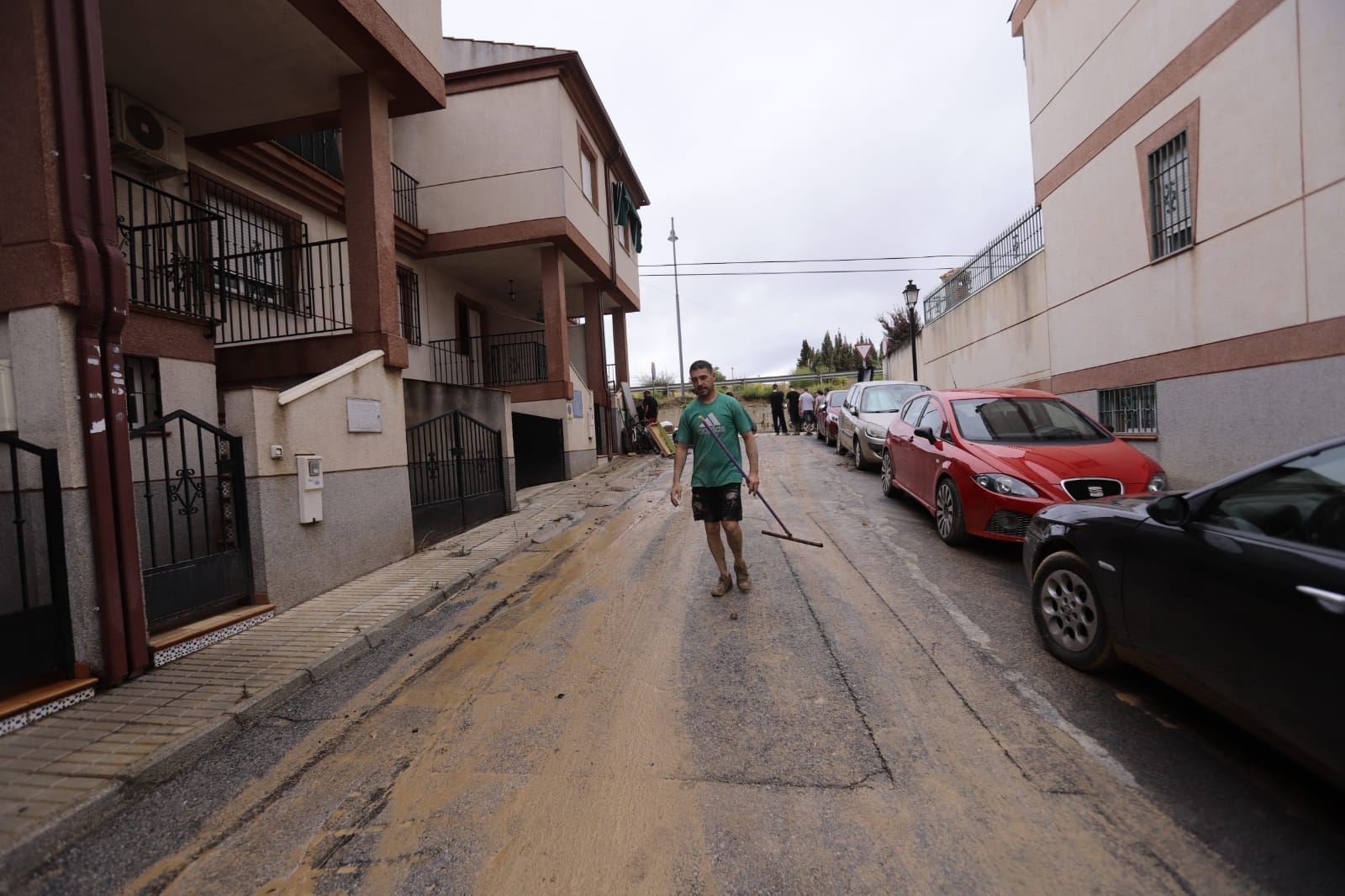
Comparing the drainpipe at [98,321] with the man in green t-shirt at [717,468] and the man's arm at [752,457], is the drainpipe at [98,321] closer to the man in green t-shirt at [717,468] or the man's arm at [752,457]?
the man in green t-shirt at [717,468]

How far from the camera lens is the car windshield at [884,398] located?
12.4 m

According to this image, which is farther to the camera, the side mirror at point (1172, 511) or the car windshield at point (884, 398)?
the car windshield at point (884, 398)

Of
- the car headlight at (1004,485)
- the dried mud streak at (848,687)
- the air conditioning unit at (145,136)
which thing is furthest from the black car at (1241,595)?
the air conditioning unit at (145,136)

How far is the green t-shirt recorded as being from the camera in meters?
5.31

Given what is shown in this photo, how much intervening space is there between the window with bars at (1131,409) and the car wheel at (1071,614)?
7.27 meters

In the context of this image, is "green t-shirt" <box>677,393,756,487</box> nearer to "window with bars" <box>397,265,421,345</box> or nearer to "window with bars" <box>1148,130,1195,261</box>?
"window with bars" <box>1148,130,1195,261</box>

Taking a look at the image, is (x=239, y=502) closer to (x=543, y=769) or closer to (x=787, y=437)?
(x=543, y=769)

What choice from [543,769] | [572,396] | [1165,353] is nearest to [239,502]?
[543,769]

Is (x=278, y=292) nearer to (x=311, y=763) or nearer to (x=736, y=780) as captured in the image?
(x=311, y=763)

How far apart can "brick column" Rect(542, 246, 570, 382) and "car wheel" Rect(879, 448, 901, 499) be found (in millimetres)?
6982

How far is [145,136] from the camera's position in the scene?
759cm

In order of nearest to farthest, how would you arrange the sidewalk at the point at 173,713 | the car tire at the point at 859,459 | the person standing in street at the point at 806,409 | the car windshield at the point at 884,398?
the sidewalk at the point at 173,713 < the car windshield at the point at 884,398 < the car tire at the point at 859,459 < the person standing in street at the point at 806,409

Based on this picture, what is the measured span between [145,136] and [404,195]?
246 inches

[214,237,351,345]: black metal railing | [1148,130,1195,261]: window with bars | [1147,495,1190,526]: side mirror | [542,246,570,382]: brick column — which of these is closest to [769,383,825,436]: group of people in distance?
[542,246,570,382]: brick column
